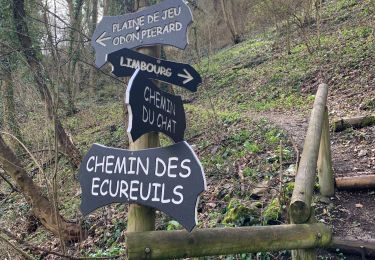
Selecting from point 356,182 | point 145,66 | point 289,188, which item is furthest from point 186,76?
point 356,182

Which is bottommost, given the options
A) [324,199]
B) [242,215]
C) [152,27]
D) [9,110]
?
[242,215]

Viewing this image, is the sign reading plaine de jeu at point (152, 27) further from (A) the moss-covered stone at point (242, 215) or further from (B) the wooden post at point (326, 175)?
(B) the wooden post at point (326, 175)

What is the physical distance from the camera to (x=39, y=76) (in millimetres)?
6734

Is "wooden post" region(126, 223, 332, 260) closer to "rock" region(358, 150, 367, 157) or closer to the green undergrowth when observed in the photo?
"rock" region(358, 150, 367, 157)

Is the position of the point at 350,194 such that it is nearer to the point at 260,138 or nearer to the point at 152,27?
the point at 152,27

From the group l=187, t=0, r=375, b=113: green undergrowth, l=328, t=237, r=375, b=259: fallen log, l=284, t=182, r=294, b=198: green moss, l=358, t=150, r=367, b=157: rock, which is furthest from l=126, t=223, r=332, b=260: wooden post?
l=187, t=0, r=375, b=113: green undergrowth

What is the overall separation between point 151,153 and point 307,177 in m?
1.22

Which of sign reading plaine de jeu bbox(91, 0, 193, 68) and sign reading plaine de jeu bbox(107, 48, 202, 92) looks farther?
sign reading plaine de jeu bbox(91, 0, 193, 68)

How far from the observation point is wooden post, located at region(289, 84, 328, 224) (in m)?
2.52

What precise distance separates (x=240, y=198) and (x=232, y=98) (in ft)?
30.0

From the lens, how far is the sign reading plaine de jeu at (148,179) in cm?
213

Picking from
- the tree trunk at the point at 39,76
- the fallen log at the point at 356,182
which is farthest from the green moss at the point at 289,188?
the tree trunk at the point at 39,76

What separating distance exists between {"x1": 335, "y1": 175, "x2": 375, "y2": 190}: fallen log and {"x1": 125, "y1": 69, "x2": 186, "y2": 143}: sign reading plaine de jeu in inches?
107

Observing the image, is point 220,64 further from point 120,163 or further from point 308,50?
point 120,163
